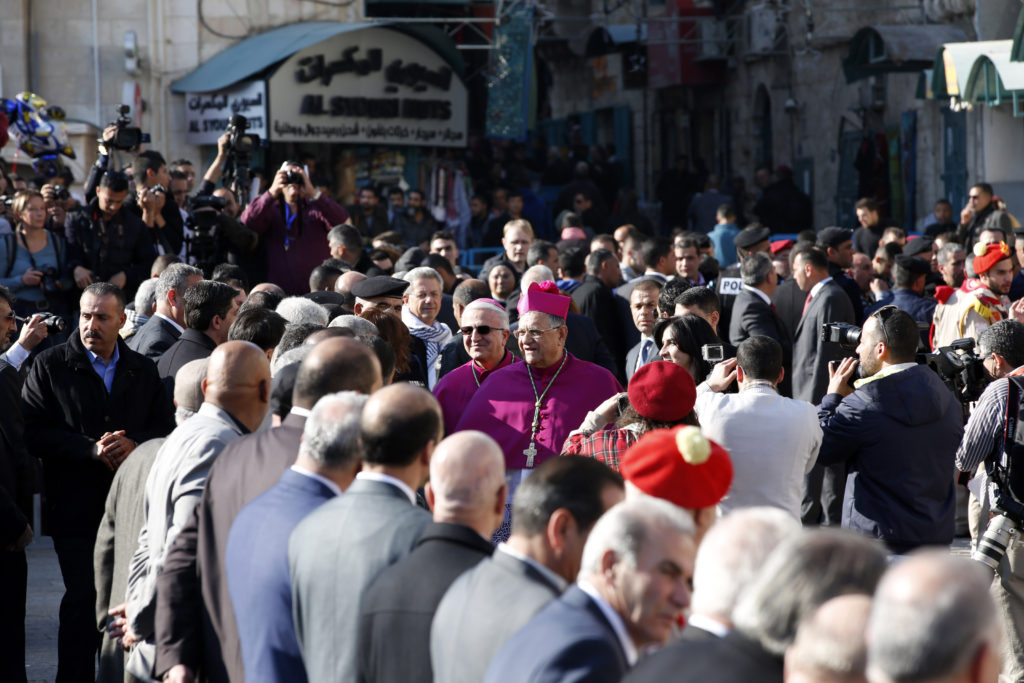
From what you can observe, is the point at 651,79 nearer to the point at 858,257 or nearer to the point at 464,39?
the point at 464,39

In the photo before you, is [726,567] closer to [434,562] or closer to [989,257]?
[434,562]

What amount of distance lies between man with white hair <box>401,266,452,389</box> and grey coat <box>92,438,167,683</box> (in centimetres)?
315

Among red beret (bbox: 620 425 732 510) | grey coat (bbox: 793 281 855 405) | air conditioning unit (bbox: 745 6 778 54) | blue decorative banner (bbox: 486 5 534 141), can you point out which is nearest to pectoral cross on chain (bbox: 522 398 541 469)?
red beret (bbox: 620 425 732 510)

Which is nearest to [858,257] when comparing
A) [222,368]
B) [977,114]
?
[977,114]

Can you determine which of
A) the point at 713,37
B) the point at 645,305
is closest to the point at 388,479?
the point at 645,305

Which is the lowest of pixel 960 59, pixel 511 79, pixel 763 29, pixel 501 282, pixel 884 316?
pixel 884 316

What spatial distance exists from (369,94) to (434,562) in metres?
17.7

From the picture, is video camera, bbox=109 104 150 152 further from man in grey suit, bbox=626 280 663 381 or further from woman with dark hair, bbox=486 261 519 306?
man in grey suit, bbox=626 280 663 381

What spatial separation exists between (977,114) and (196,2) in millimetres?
10803

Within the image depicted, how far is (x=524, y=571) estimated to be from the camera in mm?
3385

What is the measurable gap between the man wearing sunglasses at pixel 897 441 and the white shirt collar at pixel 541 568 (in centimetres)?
326

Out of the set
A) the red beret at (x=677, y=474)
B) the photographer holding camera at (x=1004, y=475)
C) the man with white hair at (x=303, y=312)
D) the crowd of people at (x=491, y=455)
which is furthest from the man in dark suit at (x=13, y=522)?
the photographer holding camera at (x=1004, y=475)

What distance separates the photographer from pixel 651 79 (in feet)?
92.4

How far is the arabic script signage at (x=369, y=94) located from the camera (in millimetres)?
19859
